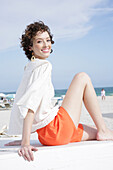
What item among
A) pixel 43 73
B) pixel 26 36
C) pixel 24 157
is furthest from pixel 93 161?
pixel 26 36

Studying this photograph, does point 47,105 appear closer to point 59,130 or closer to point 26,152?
point 59,130

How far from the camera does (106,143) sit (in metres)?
2.48

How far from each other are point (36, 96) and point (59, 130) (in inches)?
15.3

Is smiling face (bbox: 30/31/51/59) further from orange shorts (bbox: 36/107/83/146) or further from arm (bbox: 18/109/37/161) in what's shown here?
arm (bbox: 18/109/37/161)

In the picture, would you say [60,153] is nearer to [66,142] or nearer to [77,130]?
[66,142]

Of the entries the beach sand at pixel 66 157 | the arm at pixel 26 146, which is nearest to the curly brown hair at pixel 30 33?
the arm at pixel 26 146

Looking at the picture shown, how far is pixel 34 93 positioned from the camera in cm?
236

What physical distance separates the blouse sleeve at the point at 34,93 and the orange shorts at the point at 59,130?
0.86ft

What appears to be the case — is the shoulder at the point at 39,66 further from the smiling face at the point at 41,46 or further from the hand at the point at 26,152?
the hand at the point at 26,152

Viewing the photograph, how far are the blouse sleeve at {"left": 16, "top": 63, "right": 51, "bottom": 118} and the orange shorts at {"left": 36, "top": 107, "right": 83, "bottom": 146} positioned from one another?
263 mm

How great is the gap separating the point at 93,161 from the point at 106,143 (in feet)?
0.68

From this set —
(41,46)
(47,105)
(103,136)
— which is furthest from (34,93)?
(103,136)

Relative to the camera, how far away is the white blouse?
234 cm

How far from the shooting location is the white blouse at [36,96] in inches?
92.1
